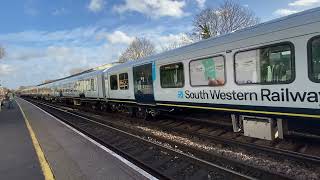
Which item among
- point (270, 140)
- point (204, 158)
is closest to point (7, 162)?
point (204, 158)

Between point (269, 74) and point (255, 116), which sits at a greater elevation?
point (269, 74)

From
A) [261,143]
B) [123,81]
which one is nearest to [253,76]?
[261,143]

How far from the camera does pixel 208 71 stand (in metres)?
11.0

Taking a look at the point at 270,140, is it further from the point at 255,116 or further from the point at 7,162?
the point at 7,162

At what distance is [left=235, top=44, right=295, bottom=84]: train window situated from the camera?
8.14 metres

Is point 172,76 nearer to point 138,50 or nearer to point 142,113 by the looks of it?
point 142,113

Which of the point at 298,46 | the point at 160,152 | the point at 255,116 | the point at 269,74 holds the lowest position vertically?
the point at 160,152

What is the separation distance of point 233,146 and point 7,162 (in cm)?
556

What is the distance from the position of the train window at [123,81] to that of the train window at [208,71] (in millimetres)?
7136

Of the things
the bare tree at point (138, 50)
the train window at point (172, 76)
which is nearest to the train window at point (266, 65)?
the train window at point (172, 76)

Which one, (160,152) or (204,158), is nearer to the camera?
(204,158)

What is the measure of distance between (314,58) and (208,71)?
12.7 feet

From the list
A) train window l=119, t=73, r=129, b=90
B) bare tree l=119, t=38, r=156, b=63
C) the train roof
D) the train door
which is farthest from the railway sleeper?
bare tree l=119, t=38, r=156, b=63

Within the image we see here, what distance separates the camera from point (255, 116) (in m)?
9.36
